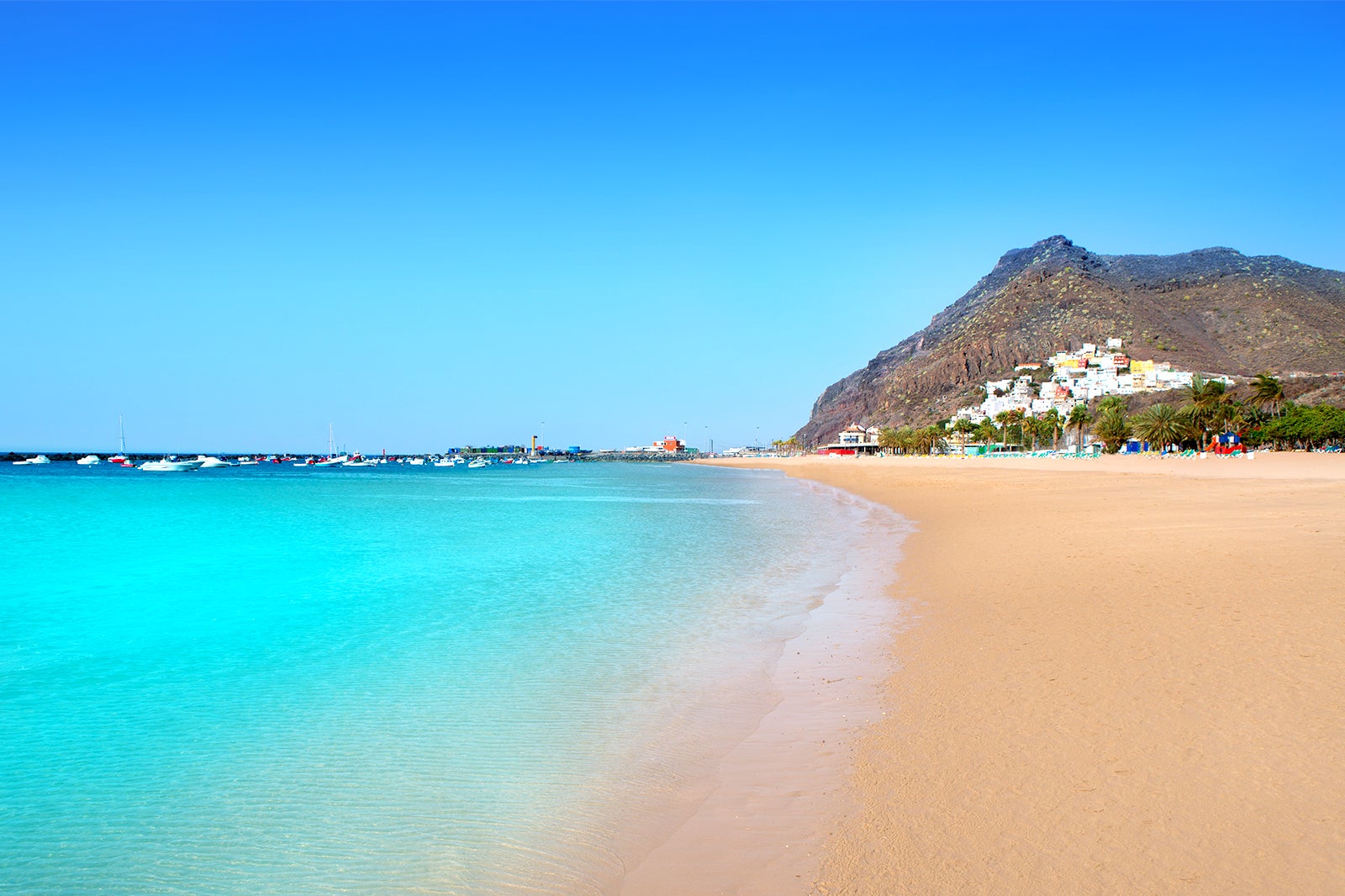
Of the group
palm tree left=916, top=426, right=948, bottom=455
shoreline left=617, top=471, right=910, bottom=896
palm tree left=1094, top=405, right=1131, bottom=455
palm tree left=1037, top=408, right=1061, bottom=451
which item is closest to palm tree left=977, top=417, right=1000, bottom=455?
palm tree left=916, top=426, right=948, bottom=455

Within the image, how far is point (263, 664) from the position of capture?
35.0 feet

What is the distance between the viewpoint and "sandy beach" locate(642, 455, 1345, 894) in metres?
4.26

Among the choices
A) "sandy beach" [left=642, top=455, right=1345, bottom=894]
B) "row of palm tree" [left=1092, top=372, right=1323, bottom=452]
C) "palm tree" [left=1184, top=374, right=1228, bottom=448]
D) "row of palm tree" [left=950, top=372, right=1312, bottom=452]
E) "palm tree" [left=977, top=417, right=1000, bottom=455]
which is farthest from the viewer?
"palm tree" [left=977, top=417, right=1000, bottom=455]

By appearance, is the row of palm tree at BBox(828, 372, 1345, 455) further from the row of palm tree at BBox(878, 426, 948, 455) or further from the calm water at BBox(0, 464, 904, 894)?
the calm water at BBox(0, 464, 904, 894)

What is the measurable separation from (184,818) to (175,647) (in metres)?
7.06

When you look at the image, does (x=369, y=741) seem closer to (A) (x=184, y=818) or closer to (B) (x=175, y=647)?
(A) (x=184, y=818)

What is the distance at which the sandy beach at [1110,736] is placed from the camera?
426cm

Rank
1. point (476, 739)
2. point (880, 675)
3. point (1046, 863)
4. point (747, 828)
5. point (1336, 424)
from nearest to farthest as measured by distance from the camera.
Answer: point (1046, 863) → point (747, 828) → point (476, 739) → point (880, 675) → point (1336, 424)

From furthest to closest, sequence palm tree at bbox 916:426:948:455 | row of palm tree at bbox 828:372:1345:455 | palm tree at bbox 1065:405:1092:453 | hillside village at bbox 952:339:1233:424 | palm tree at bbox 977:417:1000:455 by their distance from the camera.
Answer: palm tree at bbox 916:426:948:455 → hillside village at bbox 952:339:1233:424 → palm tree at bbox 977:417:1000:455 → palm tree at bbox 1065:405:1092:453 → row of palm tree at bbox 828:372:1345:455

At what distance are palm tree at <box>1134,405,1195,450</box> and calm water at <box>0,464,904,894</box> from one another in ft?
251

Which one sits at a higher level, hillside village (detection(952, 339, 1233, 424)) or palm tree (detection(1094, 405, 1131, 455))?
hillside village (detection(952, 339, 1233, 424))

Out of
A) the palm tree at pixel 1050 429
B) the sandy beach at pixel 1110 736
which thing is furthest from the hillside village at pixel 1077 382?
the sandy beach at pixel 1110 736

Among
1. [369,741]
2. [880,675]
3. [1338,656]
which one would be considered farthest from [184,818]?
[1338,656]

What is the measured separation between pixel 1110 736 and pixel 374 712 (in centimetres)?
701
